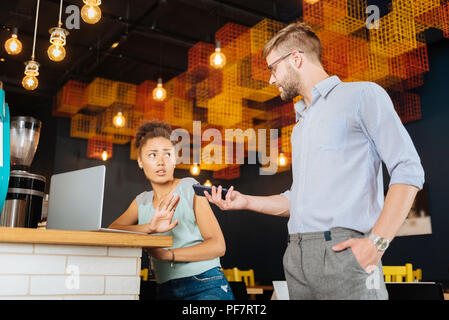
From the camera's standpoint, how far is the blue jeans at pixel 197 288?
1.92 metres

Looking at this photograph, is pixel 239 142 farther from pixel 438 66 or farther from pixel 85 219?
pixel 85 219

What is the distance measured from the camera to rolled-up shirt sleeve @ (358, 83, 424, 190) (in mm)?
1221

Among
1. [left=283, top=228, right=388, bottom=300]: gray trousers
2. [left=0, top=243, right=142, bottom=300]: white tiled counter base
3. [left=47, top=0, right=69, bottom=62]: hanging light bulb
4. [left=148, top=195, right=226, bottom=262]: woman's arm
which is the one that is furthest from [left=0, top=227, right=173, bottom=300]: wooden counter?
[left=47, top=0, right=69, bottom=62]: hanging light bulb

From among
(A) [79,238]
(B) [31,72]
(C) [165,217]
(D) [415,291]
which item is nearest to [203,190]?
(C) [165,217]

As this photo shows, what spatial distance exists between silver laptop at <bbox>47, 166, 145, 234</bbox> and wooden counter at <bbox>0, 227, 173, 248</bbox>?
0.10m

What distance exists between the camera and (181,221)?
2051 millimetres

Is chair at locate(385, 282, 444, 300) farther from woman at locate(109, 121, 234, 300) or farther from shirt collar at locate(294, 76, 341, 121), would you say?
shirt collar at locate(294, 76, 341, 121)

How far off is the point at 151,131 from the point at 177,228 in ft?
1.80

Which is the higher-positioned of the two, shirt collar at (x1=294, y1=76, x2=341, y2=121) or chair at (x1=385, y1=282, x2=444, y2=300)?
shirt collar at (x1=294, y1=76, x2=341, y2=121)

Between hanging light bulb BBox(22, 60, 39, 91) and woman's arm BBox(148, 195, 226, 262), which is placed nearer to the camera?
woman's arm BBox(148, 195, 226, 262)

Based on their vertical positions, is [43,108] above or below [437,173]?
above

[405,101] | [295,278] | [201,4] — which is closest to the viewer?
[295,278]

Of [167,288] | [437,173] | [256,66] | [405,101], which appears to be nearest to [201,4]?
[256,66]

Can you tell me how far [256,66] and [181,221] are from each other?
3.12 metres
